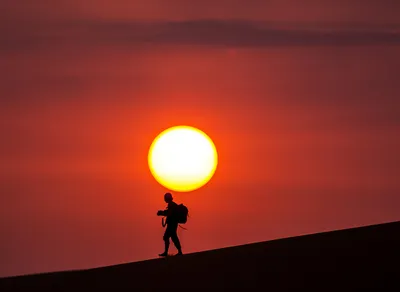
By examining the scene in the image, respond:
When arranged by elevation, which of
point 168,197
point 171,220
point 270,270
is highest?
point 168,197

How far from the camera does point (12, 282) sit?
2094cm

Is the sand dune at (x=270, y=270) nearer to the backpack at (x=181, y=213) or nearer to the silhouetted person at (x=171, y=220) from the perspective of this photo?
the backpack at (x=181, y=213)

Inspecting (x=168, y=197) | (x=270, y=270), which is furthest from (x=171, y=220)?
(x=270, y=270)

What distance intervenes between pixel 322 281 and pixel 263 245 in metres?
4.55

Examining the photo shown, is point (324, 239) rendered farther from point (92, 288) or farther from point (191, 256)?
point (92, 288)

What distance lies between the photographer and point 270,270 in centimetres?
1934

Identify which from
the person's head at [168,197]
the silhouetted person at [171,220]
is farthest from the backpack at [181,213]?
the person's head at [168,197]

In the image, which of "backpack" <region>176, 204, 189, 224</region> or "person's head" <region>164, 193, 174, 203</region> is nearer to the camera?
"person's head" <region>164, 193, 174, 203</region>

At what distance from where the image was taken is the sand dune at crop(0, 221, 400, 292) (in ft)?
59.1

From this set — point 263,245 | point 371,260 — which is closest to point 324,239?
point 263,245

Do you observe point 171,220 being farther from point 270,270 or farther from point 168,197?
point 270,270

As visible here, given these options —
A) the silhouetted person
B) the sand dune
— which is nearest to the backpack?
the silhouetted person

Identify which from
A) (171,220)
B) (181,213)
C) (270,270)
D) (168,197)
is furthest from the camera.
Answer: (171,220)

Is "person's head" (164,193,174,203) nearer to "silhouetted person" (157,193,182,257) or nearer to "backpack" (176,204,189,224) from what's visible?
"silhouetted person" (157,193,182,257)
